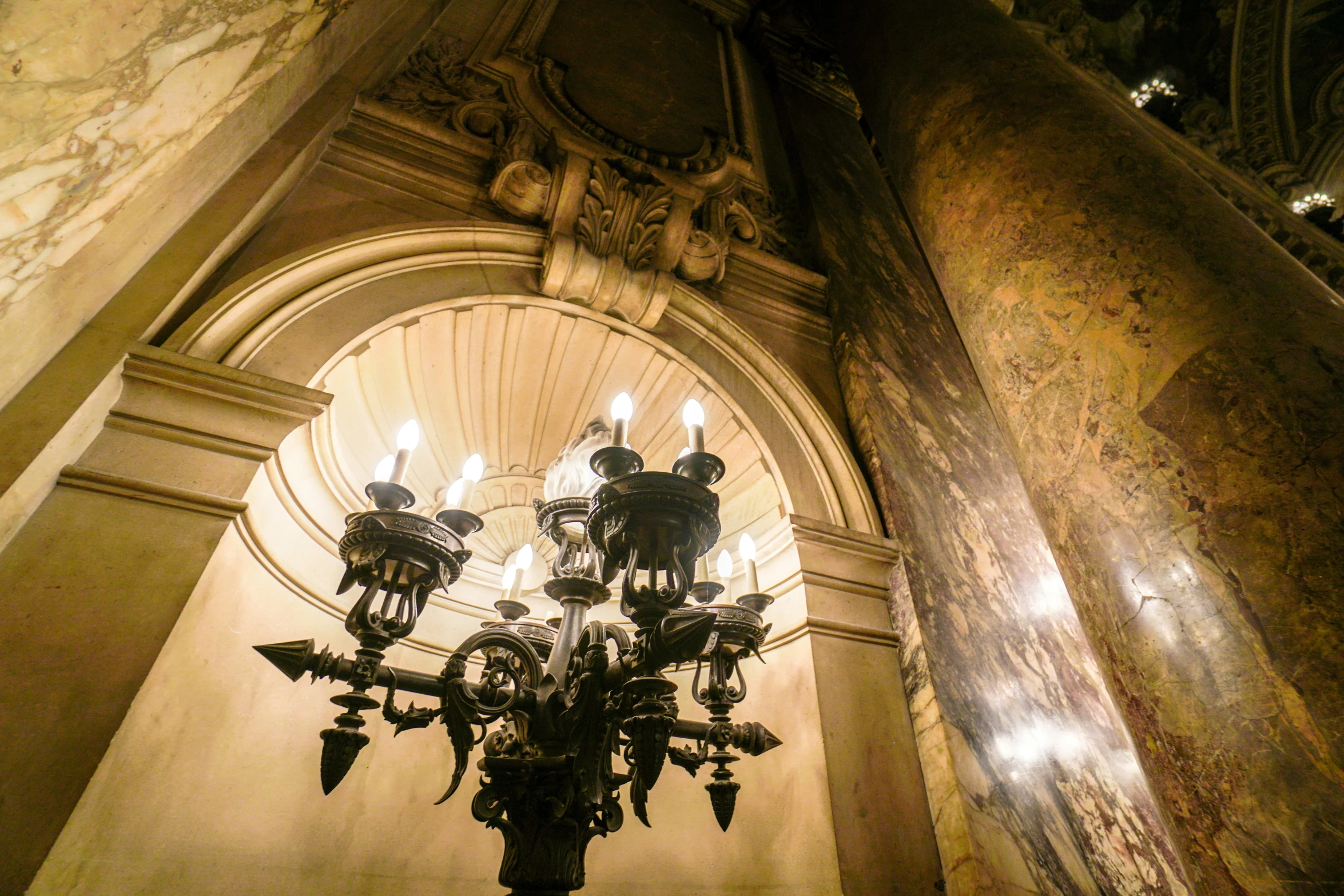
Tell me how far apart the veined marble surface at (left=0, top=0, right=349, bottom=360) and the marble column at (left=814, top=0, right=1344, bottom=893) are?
197 centimetres

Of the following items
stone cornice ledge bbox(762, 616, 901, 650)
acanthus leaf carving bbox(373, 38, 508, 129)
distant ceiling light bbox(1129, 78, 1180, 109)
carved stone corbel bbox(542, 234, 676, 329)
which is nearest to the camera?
stone cornice ledge bbox(762, 616, 901, 650)

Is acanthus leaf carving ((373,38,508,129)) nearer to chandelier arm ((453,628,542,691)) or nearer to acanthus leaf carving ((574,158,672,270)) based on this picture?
acanthus leaf carving ((574,158,672,270))

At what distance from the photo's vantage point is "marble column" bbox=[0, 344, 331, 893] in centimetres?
106

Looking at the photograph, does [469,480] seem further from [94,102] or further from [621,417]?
[94,102]

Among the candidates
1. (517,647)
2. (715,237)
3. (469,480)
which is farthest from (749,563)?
(715,237)

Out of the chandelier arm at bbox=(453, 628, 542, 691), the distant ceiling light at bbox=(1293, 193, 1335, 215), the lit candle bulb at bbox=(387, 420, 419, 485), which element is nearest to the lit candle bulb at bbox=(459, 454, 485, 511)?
the lit candle bulb at bbox=(387, 420, 419, 485)

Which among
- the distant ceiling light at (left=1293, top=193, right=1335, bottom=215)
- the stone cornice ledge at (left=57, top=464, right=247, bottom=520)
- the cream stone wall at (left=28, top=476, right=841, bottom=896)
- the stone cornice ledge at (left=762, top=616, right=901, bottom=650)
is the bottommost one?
the cream stone wall at (left=28, top=476, right=841, bottom=896)

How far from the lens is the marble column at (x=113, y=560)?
3.49ft

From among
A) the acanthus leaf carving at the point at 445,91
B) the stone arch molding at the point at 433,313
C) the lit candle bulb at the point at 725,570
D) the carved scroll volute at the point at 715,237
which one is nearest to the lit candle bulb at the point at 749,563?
the lit candle bulb at the point at 725,570

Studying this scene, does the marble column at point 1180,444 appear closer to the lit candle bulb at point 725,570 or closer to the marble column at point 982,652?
the marble column at point 982,652

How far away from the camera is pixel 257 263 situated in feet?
6.18

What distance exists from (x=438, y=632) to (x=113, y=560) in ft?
4.42

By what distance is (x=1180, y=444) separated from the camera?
121cm

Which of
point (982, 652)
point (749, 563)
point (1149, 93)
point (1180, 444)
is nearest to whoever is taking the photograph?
point (1180, 444)
